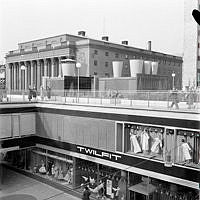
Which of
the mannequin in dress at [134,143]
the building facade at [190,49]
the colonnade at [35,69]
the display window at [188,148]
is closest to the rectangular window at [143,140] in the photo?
the mannequin in dress at [134,143]

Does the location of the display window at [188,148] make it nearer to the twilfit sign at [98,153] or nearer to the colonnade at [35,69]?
the twilfit sign at [98,153]

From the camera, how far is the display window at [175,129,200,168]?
296cm

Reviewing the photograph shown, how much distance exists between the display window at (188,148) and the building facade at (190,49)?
556cm

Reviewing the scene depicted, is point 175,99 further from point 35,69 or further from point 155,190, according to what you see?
point 35,69

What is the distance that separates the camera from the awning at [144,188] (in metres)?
3.44

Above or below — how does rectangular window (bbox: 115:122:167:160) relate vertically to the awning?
above

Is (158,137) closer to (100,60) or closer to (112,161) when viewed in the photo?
(112,161)

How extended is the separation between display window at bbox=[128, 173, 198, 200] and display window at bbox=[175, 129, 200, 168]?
0.31 meters

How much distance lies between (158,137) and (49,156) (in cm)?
237

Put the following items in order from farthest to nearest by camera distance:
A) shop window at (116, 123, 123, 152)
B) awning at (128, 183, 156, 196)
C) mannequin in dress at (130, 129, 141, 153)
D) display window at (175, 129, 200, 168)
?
shop window at (116, 123, 123, 152) < mannequin in dress at (130, 129, 141, 153) < awning at (128, 183, 156, 196) < display window at (175, 129, 200, 168)

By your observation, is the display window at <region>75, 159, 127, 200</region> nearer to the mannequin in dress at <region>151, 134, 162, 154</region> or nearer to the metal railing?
the mannequin in dress at <region>151, 134, 162, 154</region>

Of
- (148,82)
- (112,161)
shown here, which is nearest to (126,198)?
(112,161)

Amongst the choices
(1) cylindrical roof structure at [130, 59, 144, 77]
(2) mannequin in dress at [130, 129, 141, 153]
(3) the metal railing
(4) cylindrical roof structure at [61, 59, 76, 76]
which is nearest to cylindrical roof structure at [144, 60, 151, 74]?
(1) cylindrical roof structure at [130, 59, 144, 77]

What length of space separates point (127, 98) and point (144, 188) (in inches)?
50.2
